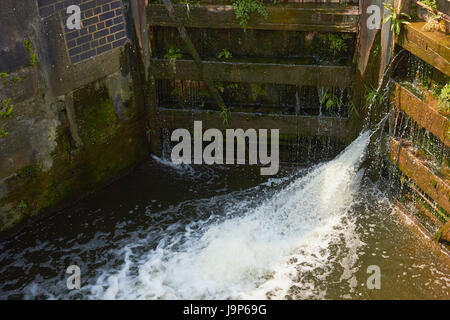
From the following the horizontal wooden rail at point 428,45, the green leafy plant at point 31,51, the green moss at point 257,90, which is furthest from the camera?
the green moss at point 257,90

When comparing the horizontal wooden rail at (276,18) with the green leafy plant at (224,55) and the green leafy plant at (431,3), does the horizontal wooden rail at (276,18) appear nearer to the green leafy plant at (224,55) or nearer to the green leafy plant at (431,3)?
the green leafy plant at (224,55)

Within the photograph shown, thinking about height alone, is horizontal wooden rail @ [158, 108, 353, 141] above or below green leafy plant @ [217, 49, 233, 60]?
below

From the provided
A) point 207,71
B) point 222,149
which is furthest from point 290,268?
point 207,71

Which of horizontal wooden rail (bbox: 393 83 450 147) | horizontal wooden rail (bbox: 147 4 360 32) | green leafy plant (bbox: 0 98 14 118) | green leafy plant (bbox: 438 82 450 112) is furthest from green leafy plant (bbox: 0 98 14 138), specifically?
green leafy plant (bbox: 438 82 450 112)

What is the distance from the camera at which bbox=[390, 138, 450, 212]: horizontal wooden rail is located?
570 centimetres

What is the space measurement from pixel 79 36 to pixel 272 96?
2963mm

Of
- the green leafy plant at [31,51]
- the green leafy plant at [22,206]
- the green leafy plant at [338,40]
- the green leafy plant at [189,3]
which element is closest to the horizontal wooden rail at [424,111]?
the green leafy plant at [338,40]

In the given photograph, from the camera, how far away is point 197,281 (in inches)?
222

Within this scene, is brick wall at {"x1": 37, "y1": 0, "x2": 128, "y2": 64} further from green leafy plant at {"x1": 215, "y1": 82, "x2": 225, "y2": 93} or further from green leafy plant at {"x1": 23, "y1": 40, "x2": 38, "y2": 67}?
green leafy plant at {"x1": 215, "y1": 82, "x2": 225, "y2": 93}

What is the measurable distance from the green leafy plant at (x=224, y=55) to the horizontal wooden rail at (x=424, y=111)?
2411 mm

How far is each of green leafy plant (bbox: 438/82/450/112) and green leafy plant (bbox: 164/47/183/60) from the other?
12.1 feet

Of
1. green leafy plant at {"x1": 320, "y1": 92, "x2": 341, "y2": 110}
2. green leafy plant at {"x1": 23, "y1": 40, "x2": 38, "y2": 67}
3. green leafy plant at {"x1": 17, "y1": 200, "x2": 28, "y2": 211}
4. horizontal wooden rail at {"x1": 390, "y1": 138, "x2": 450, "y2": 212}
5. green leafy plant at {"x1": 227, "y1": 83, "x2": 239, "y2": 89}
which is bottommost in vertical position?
green leafy plant at {"x1": 17, "y1": 200, "x2": 28, "y2": 211}

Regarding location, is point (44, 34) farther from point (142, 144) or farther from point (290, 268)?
point (290, 268)

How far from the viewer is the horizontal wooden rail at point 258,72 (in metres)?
6.88
